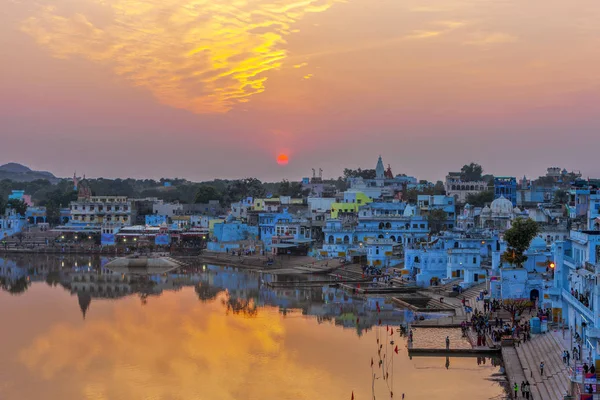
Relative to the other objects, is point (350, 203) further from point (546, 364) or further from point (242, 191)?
point (546, 364)

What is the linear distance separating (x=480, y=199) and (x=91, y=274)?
111ft

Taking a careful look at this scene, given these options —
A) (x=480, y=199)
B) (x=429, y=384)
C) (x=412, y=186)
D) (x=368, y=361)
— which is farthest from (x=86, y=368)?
(x=412, y=186)

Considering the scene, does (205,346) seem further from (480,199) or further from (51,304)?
(480,199)

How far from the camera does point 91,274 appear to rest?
166 ft

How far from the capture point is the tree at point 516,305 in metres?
28.6

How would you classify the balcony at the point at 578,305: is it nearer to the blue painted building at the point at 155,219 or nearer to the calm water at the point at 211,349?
the calm water at the point at 211,349

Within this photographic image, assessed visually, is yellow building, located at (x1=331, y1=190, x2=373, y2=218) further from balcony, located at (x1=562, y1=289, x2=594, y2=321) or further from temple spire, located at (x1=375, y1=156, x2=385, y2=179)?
balcony, located at (x1=562, y1=289, x2=594, y2=321)

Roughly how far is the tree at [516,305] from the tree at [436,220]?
26.8 metres

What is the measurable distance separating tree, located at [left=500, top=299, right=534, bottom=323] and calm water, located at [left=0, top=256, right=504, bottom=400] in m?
3.25

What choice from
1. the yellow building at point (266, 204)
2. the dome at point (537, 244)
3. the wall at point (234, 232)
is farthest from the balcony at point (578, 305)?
the yellow building at point (266, 204)

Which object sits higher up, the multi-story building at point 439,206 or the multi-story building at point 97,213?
the multi-story building at point 439,206

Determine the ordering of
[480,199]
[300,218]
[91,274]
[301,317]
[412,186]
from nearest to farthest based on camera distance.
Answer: [301,317], [91,274], [300,218], [480,199], [412,186]

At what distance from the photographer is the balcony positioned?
65.2 ft

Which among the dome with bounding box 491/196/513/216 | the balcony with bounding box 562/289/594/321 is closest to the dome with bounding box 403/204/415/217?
the dome with bounding box 491/196/513/216
